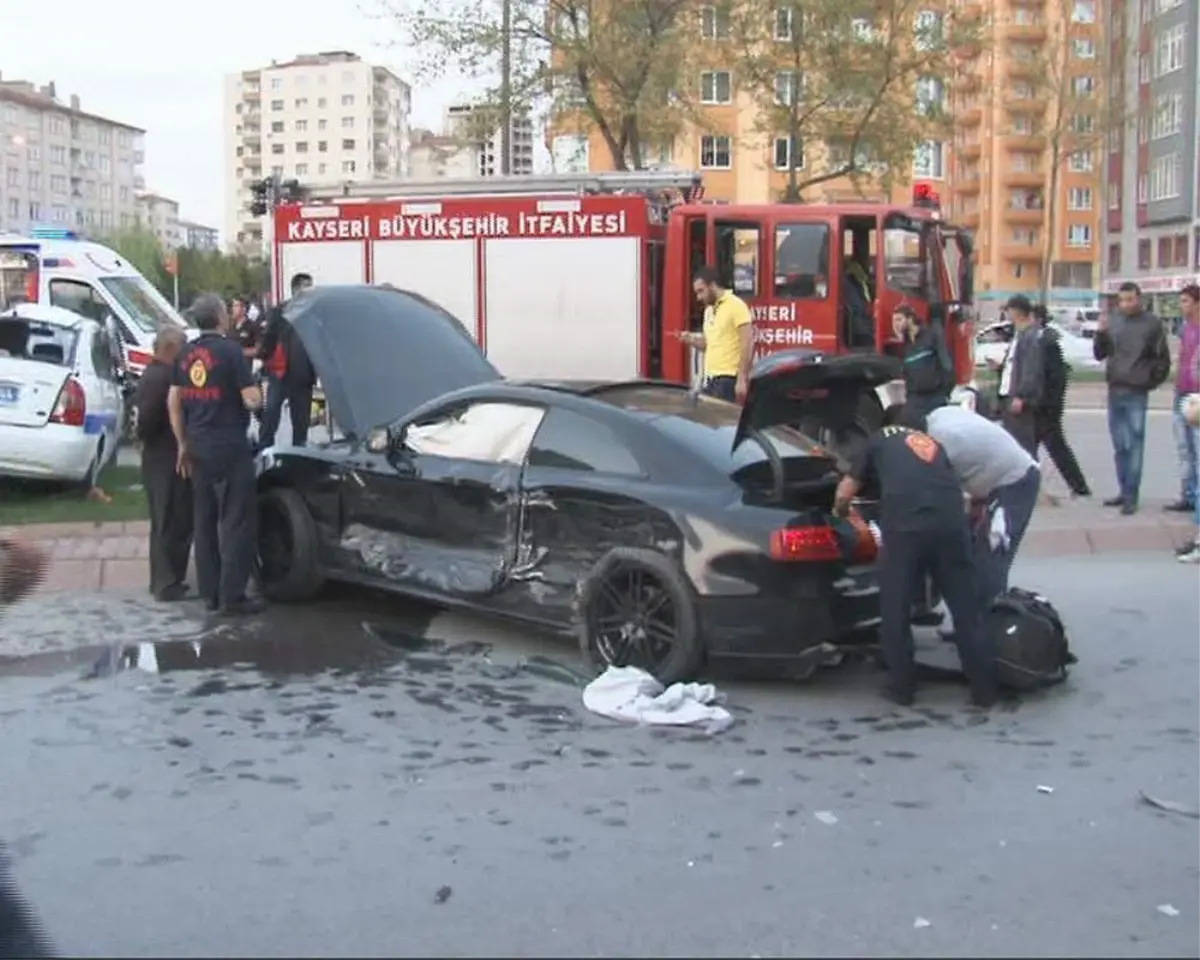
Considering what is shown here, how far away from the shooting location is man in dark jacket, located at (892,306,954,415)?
34.4 feet

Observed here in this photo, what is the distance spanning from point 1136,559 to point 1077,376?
22.9m

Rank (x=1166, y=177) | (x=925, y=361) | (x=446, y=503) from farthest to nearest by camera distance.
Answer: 1. (x=1166, y=177)
2. (x=925, y=361)
3. (x=446, y=503)

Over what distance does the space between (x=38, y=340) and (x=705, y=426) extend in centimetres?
738

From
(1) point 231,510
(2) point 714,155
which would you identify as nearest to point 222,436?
(1) point 231,510

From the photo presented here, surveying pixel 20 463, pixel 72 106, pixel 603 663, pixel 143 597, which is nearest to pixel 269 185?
pixel 20 463

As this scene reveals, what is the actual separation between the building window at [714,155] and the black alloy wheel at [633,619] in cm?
4816

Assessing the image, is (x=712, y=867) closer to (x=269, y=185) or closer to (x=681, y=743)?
(x=681, y=743)

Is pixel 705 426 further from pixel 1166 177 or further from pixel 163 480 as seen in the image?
pixel 1166 177

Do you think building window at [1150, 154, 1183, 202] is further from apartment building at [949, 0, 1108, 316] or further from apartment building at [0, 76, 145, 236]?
apartment building at [0, 76, 145, 236]

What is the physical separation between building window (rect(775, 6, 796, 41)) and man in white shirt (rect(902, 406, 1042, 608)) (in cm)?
2282

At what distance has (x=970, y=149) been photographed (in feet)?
294

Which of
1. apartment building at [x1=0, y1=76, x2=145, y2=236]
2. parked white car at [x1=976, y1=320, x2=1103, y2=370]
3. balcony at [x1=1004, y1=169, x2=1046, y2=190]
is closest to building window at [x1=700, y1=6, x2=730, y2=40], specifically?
parked white car at [x1=976, y1=320, x2=1103, y2=370]

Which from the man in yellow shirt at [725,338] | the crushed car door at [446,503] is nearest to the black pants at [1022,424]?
the man in yellow shirt at [725,338]

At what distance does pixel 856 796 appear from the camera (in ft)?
18.0
